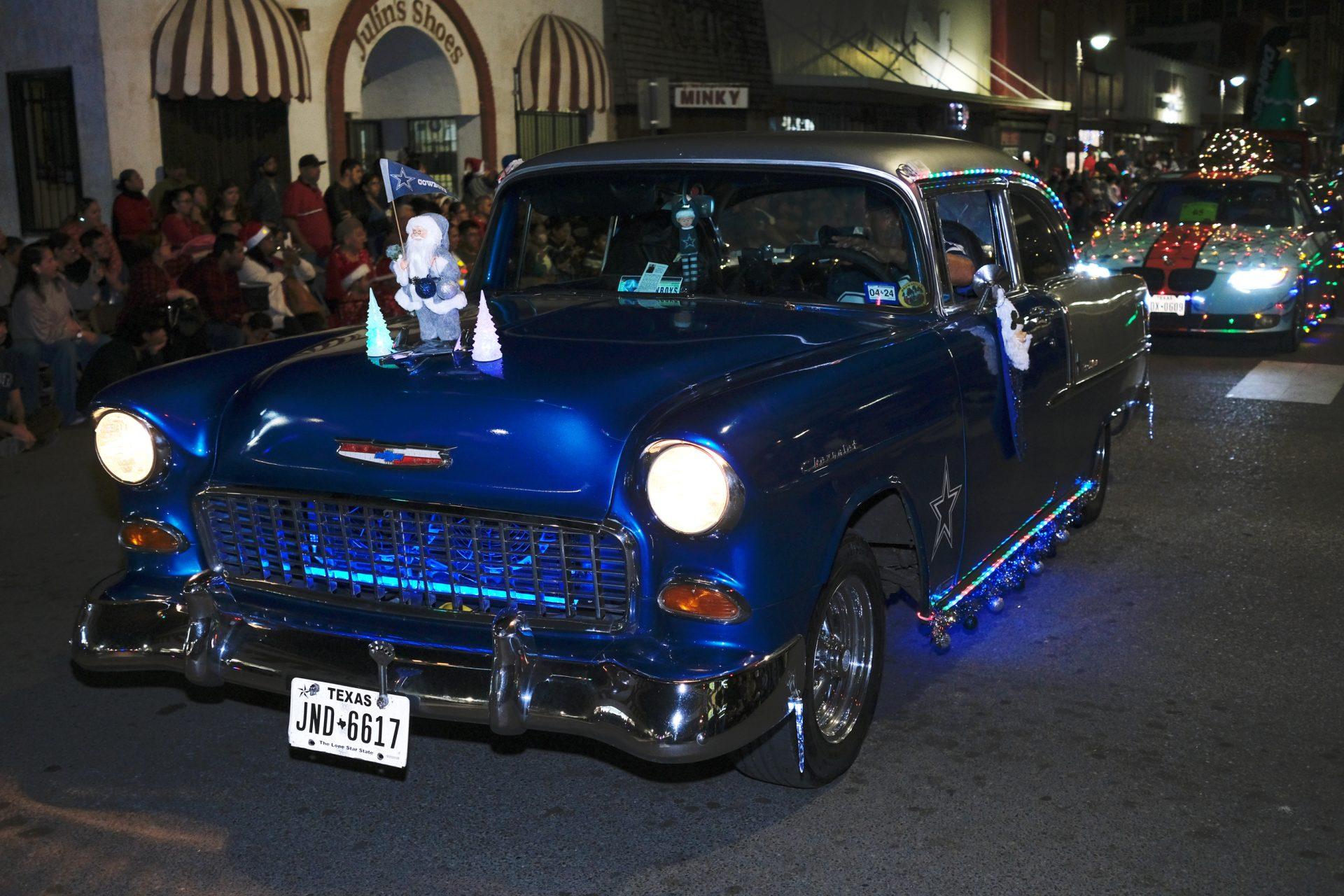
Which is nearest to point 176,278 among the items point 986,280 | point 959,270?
point 959,270

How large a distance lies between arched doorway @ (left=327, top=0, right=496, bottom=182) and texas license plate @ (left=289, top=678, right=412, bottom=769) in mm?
13556

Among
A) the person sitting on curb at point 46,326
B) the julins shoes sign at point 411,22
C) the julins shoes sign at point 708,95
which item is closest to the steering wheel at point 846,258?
the person sitting on curb at point 46,326

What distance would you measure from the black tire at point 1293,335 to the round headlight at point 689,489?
10.4 metres

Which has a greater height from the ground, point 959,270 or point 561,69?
point 561,69

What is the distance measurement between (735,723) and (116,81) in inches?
483

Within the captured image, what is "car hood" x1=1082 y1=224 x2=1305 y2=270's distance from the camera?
12.2 metres

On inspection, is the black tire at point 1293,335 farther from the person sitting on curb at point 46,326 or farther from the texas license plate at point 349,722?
the texas license plate at point 349,722

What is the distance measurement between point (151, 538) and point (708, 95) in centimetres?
1561

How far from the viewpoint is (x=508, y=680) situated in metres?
3.30

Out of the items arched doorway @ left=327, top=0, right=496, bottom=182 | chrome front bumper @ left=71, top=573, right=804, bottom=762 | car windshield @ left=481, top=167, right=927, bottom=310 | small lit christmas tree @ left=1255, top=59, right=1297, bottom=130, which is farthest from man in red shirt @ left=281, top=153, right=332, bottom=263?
small lit christmas tree @ left=1255, top=59, right=1297, bottom=130

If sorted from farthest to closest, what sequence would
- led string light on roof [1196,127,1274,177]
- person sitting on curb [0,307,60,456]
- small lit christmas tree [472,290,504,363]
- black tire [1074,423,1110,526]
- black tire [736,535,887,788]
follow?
led string light on roof [1196,127,1274,177] < person sitting on curb [0,307,60,456] < black tire [1074,423,1110,526] < small lit christmas tree [472,290,504,363] < black tire [736,535,887,788]

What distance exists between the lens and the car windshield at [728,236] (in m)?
4.62

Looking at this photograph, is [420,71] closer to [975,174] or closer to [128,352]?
[128,352]

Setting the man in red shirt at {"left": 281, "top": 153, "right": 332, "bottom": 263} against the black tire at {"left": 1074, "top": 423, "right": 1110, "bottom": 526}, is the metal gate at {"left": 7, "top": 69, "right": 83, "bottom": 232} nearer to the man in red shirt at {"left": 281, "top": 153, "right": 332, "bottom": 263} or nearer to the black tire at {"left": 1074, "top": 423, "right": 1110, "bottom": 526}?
the man in red shirt at {"left": 281, "top": 153, "right": 332, "bottom": 263}
